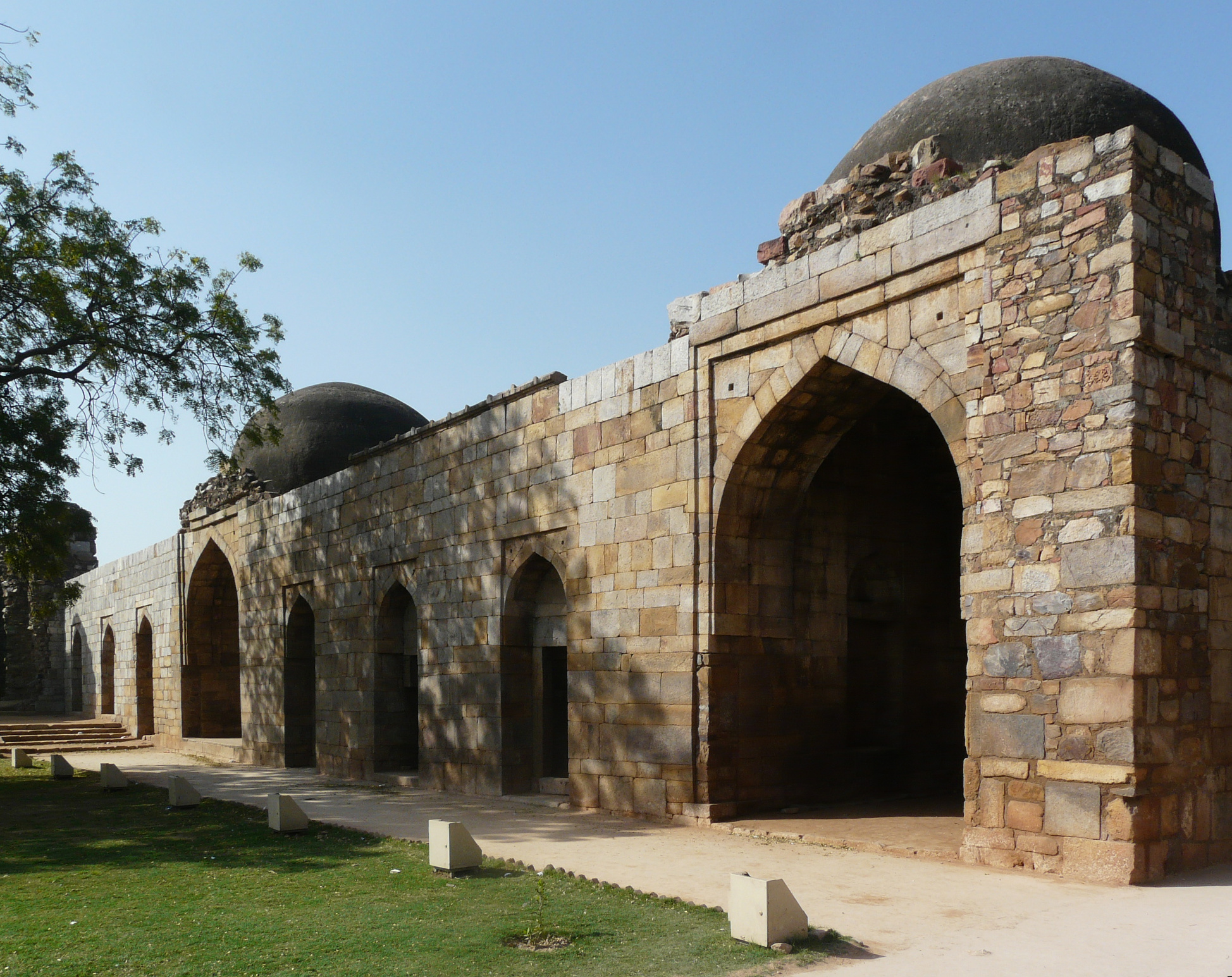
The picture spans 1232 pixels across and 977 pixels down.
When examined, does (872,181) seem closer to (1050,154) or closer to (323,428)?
(1050,154)

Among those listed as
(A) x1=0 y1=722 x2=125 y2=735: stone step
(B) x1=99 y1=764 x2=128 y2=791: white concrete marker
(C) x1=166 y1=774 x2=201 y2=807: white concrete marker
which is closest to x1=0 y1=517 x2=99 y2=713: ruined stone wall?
(A) x1=0 y1=722 x2=125 y2=735: stone step

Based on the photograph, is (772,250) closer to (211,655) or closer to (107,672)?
(211,655)

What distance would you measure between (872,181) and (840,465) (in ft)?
9.14

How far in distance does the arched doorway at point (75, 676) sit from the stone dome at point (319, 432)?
12146 mm

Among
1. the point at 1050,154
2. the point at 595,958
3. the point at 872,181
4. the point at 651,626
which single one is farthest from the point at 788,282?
the point at 595,958

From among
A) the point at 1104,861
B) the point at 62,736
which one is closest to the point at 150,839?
the point at 1104,861

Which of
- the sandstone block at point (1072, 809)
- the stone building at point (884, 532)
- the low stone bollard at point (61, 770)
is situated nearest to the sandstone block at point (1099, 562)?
the stone building at point (884, 532)

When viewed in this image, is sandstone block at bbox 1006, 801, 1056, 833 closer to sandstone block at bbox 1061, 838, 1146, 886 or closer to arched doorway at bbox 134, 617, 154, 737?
sandstone block at bbox 1061, 838, 1146, 886

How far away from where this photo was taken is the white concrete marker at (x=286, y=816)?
8.34m

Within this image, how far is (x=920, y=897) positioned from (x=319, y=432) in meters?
15.3

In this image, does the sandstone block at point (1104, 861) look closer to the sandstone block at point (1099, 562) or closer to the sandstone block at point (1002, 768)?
the sandstone block at point (1002, 768)

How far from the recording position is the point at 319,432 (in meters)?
19.1

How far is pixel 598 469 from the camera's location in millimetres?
9812

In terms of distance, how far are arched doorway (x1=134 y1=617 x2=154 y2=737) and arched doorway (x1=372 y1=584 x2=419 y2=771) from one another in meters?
10.5
